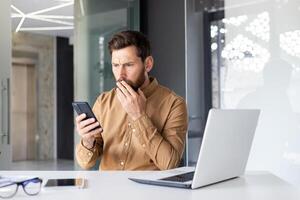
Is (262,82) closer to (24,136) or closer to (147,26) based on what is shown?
(147,26)

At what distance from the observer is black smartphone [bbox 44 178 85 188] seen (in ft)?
4.02

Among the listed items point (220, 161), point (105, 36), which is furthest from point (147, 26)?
point (220, 161)

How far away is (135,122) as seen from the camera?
164 centimetres

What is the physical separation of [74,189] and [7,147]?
92.8 inches

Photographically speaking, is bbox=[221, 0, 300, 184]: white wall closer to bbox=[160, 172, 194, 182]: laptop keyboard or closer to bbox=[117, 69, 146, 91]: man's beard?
bbox=[117, 69, 146, 91]: man's beard

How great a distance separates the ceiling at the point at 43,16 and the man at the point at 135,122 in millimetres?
4696

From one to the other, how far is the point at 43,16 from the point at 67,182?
6409mm

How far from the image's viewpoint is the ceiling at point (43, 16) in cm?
638

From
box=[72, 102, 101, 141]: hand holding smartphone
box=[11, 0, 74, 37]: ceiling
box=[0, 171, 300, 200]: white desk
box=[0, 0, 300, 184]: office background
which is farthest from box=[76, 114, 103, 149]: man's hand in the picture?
box=[11, 0, 74, 37]: ceiling

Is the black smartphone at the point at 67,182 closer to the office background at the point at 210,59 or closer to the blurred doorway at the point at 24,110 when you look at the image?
the office background at the point at 210,59

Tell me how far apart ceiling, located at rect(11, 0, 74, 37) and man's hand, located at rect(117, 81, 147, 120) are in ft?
15.8

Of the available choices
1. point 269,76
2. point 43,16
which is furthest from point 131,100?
point 43,16

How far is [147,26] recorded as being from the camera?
14.0 ft

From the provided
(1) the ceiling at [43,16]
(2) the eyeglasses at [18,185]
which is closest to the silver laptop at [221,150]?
(2) the eyeglasses at [18,185]
